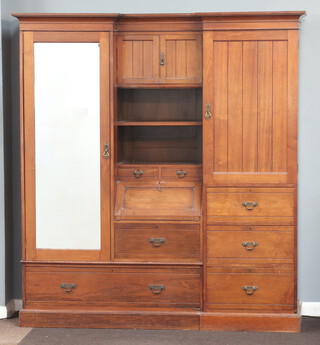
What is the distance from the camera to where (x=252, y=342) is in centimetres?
406

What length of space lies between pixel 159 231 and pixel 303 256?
1.05 m

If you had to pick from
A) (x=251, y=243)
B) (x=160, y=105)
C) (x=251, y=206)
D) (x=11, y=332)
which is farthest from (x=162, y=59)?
(x=11, y=332)

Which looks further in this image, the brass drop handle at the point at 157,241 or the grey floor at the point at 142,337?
the brass drop handle at the point at 157,241

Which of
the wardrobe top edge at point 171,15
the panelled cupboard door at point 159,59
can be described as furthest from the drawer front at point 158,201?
the wardrobe top edge at point 171,15

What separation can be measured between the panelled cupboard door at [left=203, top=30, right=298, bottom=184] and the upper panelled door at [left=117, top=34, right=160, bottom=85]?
355 mm

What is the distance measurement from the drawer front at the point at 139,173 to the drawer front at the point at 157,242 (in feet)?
1.03

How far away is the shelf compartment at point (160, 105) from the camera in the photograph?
4715 millimetres

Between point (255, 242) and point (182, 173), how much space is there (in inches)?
24.8

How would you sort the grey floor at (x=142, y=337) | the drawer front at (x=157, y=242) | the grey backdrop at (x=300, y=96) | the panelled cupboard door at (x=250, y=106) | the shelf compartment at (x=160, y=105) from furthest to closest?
the shelf compartment at (x=160, y=105) < the grey backdrop at (x=300, y=96) < the drawer front at (x=157, y=242) < the panelled cupboard door at (x=250, y=106) < the grey floor at (x=142, y=337)

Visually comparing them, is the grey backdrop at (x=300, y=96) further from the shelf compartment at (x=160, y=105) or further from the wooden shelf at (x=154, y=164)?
the wooden shelf at (x=154, y=164)

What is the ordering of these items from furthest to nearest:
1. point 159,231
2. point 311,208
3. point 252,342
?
point 311,208, point 159,231, point 252,342

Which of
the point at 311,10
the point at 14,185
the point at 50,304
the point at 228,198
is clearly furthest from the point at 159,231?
the point at 311,10

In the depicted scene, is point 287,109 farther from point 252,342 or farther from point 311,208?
point 252,342

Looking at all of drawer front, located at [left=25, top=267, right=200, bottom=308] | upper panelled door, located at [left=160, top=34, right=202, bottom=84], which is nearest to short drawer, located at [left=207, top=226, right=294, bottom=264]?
drawer front, located at [left=25, top=267, right=200, bottom=308]
